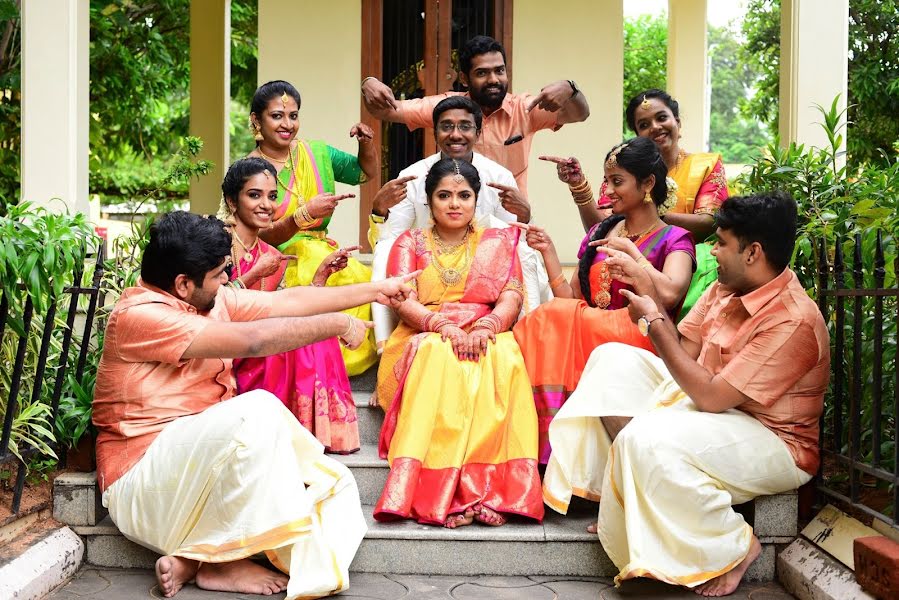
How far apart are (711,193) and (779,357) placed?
1.78m

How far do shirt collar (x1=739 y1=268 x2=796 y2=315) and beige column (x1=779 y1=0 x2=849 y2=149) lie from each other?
1.58 meters

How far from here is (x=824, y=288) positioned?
3.86 meters

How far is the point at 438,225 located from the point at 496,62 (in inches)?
48.6

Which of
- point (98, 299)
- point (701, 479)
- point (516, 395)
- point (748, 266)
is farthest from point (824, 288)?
point (98, 299)

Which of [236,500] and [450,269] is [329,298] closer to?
[450,269]

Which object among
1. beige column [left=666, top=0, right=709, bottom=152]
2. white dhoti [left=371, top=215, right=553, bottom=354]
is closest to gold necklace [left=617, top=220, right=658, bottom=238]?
white dhoti [left=371, top=215, right=553, bottom=354]

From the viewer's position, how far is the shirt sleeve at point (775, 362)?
11.5 ft

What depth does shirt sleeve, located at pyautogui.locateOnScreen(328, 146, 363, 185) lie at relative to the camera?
561 cm

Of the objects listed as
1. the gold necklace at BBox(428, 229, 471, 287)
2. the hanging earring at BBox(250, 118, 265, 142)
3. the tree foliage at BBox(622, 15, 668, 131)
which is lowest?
the gold necklace at BBox(428, 229, 471, 287)

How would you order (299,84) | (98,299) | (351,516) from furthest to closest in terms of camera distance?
(299,84) < (98,299) < (351,516)

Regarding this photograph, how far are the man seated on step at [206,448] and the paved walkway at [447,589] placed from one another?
135 mm

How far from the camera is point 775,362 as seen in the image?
11.5 feet

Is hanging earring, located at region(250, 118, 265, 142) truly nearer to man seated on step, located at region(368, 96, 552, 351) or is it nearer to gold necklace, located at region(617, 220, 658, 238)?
man seated on step, located at region(368, 96, 552, 351)

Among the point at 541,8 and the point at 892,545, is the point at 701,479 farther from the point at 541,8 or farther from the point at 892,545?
the point at 541,8
